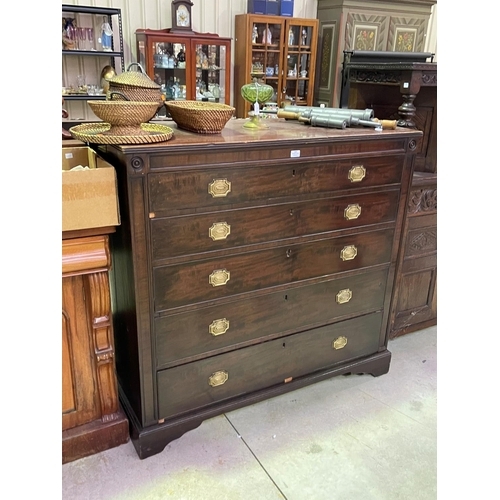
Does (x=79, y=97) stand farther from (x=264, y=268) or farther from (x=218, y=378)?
(x=218, y=378)

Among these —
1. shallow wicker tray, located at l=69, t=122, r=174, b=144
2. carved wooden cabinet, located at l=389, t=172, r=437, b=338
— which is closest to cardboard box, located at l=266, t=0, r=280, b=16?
carved wooden cabinet, located at l=389, t=172, r=437, b=338

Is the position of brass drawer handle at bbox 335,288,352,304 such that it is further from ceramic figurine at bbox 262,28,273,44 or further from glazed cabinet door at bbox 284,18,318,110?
ceramic figurine at bbox 262,28,273,44

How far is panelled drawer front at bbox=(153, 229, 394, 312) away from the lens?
1.58 meters

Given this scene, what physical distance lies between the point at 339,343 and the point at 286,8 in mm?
3944

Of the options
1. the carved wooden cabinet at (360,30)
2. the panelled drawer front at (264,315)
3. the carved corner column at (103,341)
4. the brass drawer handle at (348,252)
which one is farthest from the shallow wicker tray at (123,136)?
the carved wooden cabinet at (360,30)

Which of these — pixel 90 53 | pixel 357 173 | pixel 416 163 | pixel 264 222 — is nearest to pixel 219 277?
pixel 264 222

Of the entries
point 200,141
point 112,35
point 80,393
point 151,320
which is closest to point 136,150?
point 200,141

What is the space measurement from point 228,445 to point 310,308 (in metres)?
0.64

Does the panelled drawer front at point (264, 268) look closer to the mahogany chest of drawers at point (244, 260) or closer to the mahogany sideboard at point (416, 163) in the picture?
the mahogany chest of drawers at point (244, 260)

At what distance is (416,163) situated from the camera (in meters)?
2.47

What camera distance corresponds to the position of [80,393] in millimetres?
1699

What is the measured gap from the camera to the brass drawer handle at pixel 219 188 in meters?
1.52

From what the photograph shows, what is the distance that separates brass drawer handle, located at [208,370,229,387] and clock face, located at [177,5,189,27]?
12.1 ft

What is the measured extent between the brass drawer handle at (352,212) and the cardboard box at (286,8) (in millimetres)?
3664
